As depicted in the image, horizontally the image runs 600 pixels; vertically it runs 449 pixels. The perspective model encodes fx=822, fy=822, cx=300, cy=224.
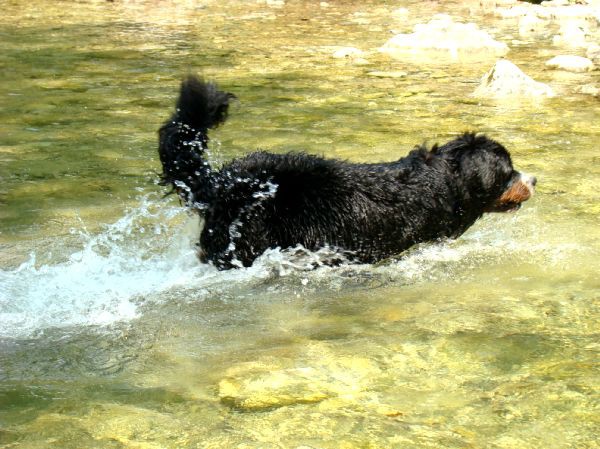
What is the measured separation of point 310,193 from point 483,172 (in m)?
1.18

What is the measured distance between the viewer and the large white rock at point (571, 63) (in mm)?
11188

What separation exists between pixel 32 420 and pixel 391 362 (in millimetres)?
1566

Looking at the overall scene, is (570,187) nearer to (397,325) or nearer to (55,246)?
(397,325)

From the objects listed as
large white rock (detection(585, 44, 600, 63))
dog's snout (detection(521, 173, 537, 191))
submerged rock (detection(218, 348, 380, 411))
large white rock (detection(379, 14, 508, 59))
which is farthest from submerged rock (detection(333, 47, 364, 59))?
submerged rock (detection(218, 348, 380, 411))

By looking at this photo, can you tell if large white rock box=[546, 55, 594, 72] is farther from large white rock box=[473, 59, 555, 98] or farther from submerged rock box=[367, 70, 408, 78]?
submerged rock box=[367, 70, 408, 78]

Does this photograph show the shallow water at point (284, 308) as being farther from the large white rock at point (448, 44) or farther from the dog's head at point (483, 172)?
the large white rock at point (448, 44)

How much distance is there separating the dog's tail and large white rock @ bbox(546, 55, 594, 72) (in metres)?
7.81

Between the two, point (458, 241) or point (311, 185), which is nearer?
point (311, 185)

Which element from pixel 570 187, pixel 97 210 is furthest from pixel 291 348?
pixel 570 187

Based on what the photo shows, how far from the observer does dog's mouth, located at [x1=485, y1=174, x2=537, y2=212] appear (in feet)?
17.3

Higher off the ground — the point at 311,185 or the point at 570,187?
the point at 311,185

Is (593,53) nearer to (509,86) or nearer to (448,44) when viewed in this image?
(448,44)

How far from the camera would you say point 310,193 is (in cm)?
471

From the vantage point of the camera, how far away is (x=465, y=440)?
3094 millimetres
